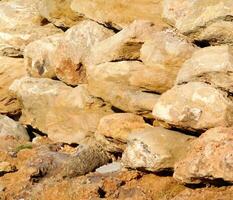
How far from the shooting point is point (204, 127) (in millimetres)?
21781

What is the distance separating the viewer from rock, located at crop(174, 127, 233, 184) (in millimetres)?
19859

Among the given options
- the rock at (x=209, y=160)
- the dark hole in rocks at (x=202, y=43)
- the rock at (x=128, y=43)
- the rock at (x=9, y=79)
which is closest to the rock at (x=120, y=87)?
the rock at (x=128, y=43)

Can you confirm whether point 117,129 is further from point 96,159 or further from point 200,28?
point 200,28

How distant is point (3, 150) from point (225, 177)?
46.9 ft

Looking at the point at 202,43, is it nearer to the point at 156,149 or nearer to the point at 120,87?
the point at 120,87

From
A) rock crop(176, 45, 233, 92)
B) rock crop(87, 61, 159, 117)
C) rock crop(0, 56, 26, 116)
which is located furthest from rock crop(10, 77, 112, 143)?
rock crop(176, 45, 233, 92)

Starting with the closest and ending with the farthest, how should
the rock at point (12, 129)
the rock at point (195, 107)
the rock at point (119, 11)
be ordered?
the rock at point (195, 107), the rock at point (119, 11), the rock at point (12, 129)

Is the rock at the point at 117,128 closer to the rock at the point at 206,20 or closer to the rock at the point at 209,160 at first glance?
the rock at the point at 209,160

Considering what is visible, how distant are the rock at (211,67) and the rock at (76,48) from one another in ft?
28.1

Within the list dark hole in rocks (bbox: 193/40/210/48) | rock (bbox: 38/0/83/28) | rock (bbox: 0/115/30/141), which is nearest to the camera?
dark hole in rocks (bbox: 193/40/210/48)

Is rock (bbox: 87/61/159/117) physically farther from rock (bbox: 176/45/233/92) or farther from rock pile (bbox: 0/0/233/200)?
Result: rock (bbox: 176/45/233/92)

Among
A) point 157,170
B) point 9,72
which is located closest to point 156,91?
point 157,170

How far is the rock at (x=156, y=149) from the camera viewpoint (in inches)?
882

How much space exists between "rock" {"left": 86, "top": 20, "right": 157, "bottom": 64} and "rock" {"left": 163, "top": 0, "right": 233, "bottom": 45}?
219cm
